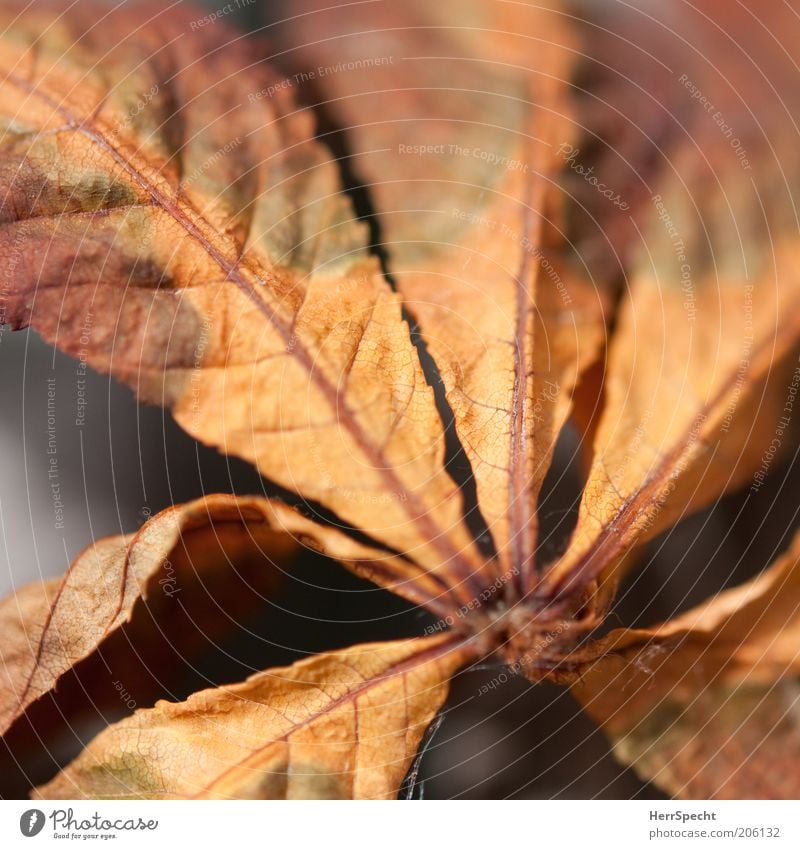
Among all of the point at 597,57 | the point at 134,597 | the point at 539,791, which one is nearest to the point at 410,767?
the point at 539,791

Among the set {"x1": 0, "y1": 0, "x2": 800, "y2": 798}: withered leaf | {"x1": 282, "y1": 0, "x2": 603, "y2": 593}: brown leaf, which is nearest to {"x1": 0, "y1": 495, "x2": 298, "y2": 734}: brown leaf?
{"x1": 0, "y1": 0, "x2": 800, "y2": 798}: withered leaf

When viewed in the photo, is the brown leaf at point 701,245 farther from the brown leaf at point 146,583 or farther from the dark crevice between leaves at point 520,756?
the brown leaf at point 146,583

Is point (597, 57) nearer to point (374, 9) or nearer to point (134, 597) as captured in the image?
point (374, 9)

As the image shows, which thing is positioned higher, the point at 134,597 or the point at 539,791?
the point at 134,597

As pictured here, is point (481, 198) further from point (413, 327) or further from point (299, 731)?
point (299, 731)

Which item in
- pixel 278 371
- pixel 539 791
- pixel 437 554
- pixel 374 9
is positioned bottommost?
pixel 539 791

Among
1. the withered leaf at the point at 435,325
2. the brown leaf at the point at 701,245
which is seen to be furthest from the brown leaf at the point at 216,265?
the brown leaf at the point at 701,245

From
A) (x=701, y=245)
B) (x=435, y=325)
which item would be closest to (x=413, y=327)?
(x=435, y=325)
